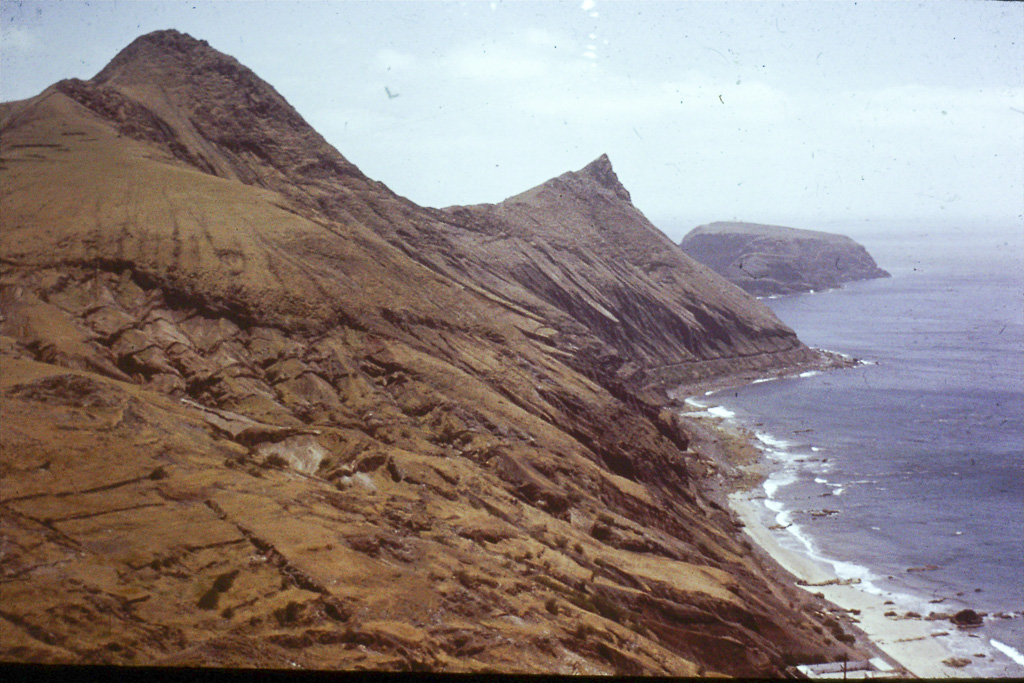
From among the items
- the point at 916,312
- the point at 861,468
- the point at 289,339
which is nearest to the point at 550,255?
the point at 861,468

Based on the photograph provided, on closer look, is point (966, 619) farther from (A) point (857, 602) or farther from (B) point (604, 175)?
(B) point (604, 175)

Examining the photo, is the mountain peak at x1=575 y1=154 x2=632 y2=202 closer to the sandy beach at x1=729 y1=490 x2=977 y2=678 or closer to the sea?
the sea

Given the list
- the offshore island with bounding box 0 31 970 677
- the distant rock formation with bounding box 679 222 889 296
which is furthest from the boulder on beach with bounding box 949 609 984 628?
the distant rock formation with bounding box 679 222 889 296

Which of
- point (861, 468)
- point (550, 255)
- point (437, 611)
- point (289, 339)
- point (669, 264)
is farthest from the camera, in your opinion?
point (669, 264)

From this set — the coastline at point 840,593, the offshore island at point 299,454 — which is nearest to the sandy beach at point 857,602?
the coastline at point 840,593

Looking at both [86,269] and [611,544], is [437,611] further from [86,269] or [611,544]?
[86,269]

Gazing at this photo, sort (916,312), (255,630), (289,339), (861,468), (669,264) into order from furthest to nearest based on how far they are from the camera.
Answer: (916,312), (669,264), (861,468), (289,339), (255,630)

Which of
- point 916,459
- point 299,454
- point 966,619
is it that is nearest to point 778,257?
point 916,459
